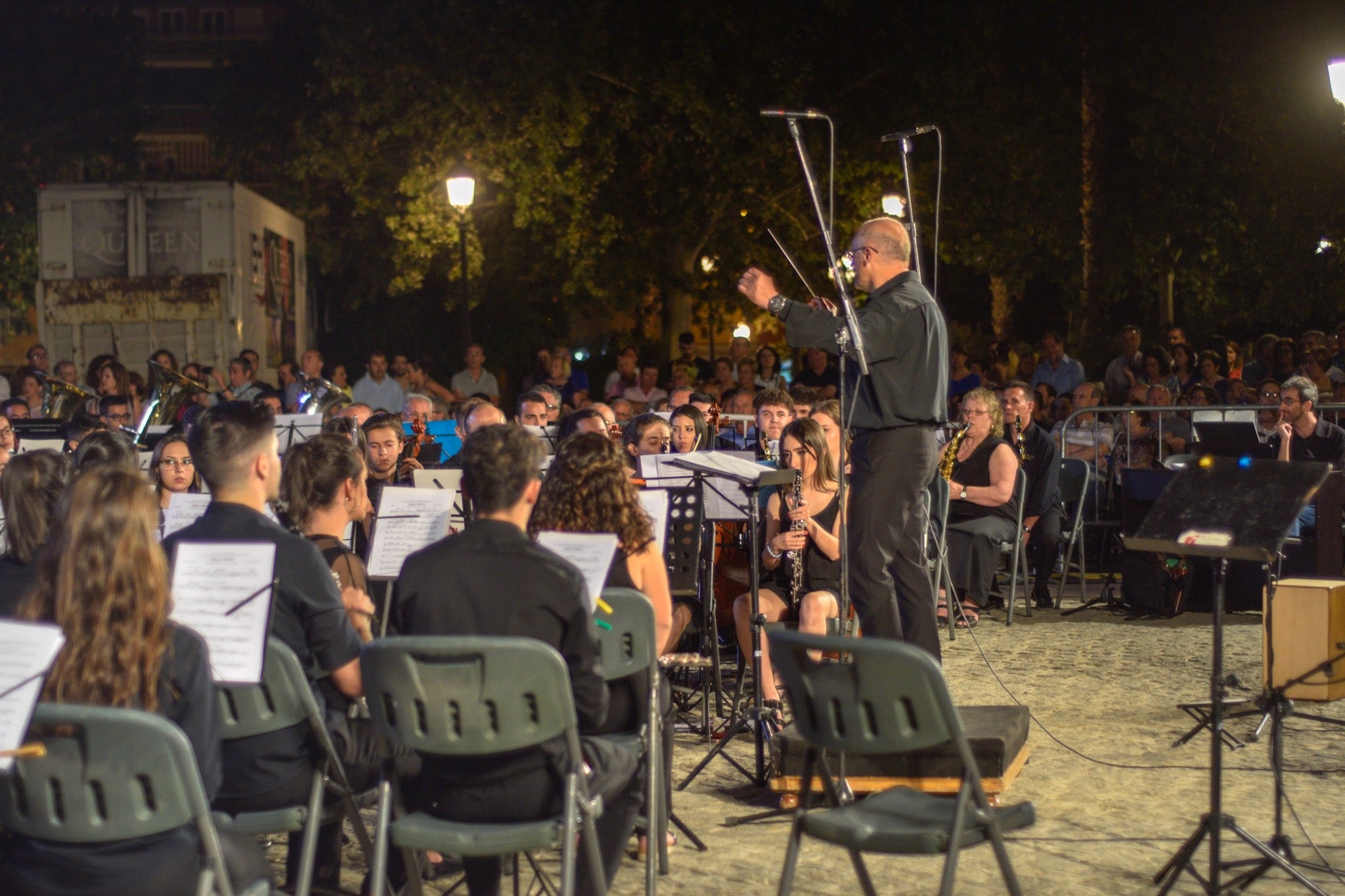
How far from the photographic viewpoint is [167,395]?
40.3ft

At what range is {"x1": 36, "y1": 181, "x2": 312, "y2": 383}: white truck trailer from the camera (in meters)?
17.4

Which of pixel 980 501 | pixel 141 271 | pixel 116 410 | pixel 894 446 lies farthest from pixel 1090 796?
pixel 141 271

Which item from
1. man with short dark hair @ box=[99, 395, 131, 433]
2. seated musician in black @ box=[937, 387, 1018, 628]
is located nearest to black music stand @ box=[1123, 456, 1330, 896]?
seated musician in black @ box=[937, 387, 1018, 628]

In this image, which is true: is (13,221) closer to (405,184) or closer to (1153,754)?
(405,184)

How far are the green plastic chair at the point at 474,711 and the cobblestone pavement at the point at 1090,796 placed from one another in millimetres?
1168

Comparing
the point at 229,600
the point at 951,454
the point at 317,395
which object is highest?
the point at 317,395

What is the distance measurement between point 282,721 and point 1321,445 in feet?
26.0

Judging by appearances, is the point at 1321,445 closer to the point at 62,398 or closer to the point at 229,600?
the point at 229,600

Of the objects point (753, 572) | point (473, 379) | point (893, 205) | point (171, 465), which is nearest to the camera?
point (753, 572)

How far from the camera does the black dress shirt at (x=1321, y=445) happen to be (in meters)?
9.48

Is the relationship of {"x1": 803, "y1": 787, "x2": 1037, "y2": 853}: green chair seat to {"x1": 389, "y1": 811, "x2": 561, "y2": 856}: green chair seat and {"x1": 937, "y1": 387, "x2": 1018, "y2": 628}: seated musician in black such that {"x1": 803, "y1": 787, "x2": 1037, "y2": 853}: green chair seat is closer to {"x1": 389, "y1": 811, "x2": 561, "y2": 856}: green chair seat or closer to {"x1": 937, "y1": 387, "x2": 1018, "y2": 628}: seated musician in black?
{"x1": 389, "y1": 811, "x2": 561, "y2": 856}: green chair seat

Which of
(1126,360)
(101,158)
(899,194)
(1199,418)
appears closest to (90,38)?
(101,158)

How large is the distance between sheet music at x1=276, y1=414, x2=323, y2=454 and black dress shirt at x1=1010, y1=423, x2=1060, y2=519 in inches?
200

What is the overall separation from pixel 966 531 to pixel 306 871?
6718mm
